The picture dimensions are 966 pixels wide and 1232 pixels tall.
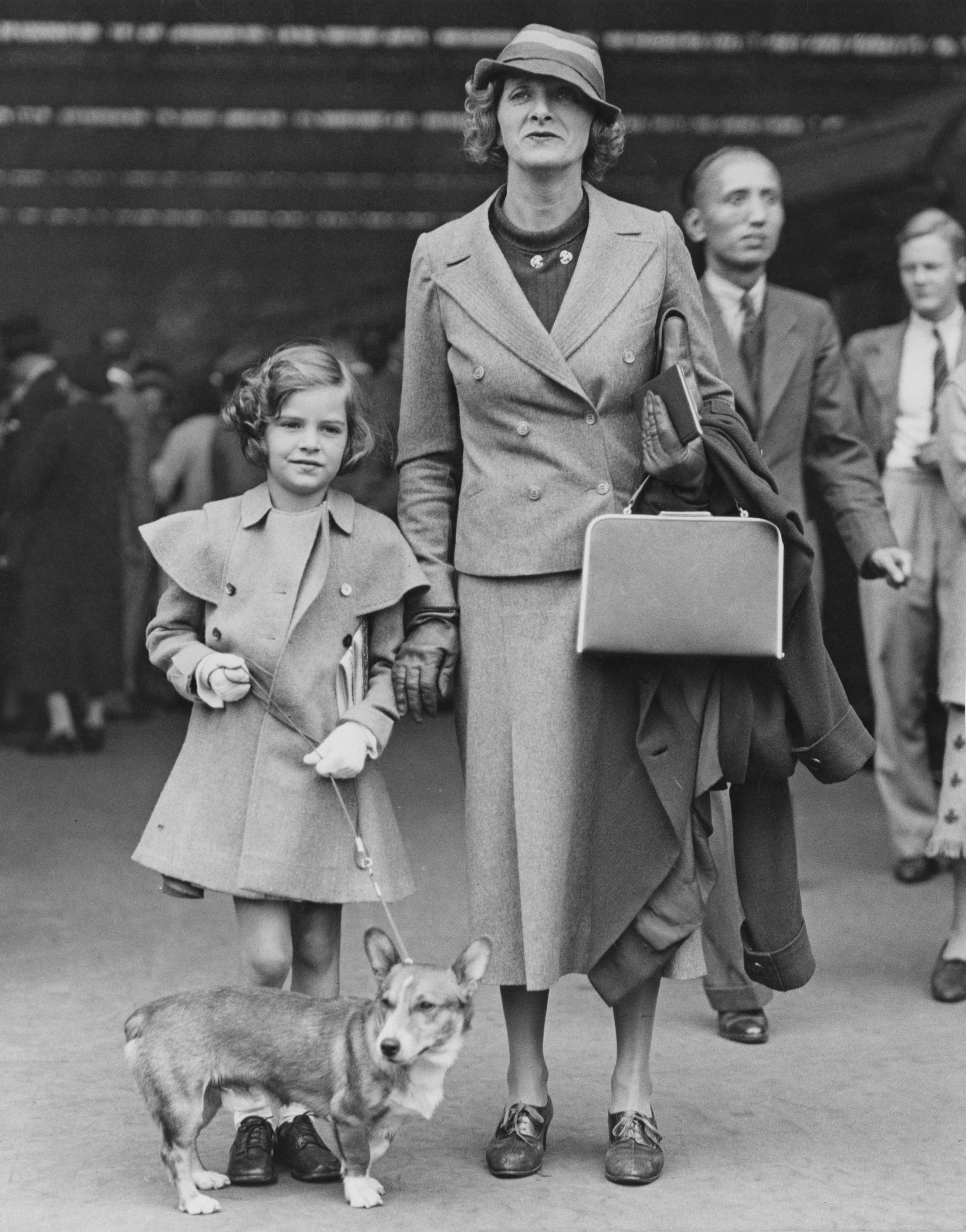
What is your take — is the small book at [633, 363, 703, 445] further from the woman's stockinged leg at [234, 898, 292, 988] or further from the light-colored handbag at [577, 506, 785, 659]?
the woman's stockinged leg at [234, 898, 292, 988]

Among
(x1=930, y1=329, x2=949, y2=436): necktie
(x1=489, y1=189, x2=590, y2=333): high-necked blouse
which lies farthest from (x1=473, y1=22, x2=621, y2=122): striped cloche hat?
(x1=930, y1=329, x2=949, y2=436): necktie

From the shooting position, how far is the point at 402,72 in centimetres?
1493

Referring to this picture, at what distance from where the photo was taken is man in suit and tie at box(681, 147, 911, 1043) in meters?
5.26

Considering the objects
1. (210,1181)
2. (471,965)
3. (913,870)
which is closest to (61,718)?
(913,870)

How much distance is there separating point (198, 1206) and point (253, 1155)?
218mm

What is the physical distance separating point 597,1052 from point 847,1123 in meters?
0.71

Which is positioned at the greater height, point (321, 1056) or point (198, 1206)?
point (321, 1056)

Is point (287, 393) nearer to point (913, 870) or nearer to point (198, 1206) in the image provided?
point (198, 1206)

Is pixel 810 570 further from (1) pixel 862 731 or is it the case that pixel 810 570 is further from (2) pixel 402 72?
(2) pixel 402 72

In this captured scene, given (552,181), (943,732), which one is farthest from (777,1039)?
(943,732)

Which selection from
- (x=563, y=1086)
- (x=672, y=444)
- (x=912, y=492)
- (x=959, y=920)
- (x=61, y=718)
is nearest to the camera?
(x=672, y=444)

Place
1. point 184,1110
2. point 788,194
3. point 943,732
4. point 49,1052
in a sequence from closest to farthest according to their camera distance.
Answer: point 184,1110 < point 49,1052 < point 943,732 < point 788,194

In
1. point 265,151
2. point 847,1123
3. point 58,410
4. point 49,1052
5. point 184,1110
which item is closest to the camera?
point 184,1110

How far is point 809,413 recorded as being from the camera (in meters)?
5.40
